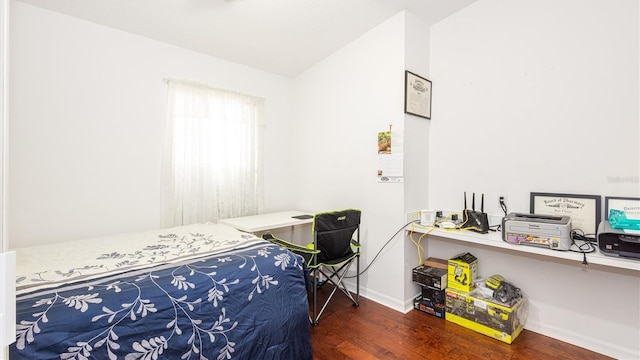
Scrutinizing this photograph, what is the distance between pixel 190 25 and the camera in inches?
94.6

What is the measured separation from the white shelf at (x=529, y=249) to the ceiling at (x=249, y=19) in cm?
188

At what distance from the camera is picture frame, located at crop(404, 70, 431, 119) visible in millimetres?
2406

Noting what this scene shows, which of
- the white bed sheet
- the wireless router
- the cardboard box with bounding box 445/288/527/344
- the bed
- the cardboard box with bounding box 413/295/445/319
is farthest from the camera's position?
the cardboard box with bounding box 413/295/445/319

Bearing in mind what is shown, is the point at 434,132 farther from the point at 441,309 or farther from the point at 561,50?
the point at 441,309

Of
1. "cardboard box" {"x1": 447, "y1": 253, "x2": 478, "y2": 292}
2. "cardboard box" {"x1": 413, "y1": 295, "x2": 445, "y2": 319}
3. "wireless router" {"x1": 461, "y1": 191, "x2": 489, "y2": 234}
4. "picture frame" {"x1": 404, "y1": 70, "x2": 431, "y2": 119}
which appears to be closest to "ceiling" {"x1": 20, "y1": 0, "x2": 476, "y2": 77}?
"picture frame" {"x1": 404, "y1": 70, "x2": 431, "y2": 119}

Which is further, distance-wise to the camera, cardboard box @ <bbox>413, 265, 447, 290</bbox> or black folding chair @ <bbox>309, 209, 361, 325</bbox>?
cardboard box @ <bbox>413, 265, 447, 290</bbox>

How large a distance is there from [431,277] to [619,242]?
46.5 inches

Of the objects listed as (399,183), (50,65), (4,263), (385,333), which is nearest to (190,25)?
Answer: (50,65)

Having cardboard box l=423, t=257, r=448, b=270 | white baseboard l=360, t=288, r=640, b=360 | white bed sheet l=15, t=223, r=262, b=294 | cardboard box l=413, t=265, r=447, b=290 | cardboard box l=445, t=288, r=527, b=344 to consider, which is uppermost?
white bed sheet l=15, t=223, r=262, b=294

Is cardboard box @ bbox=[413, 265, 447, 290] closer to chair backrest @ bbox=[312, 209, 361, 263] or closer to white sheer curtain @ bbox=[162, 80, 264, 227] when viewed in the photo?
chair backrest @ bbox=[312, 209, 361, 263]

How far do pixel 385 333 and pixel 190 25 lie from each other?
2958mm

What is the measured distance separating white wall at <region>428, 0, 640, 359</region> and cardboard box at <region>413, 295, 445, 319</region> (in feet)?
1.55

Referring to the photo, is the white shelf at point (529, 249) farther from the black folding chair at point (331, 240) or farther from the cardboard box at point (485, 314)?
the black folding chair at point (331, 240)

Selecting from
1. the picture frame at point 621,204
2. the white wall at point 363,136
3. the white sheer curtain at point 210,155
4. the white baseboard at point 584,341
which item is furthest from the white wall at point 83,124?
the picture frame at point 621,204
